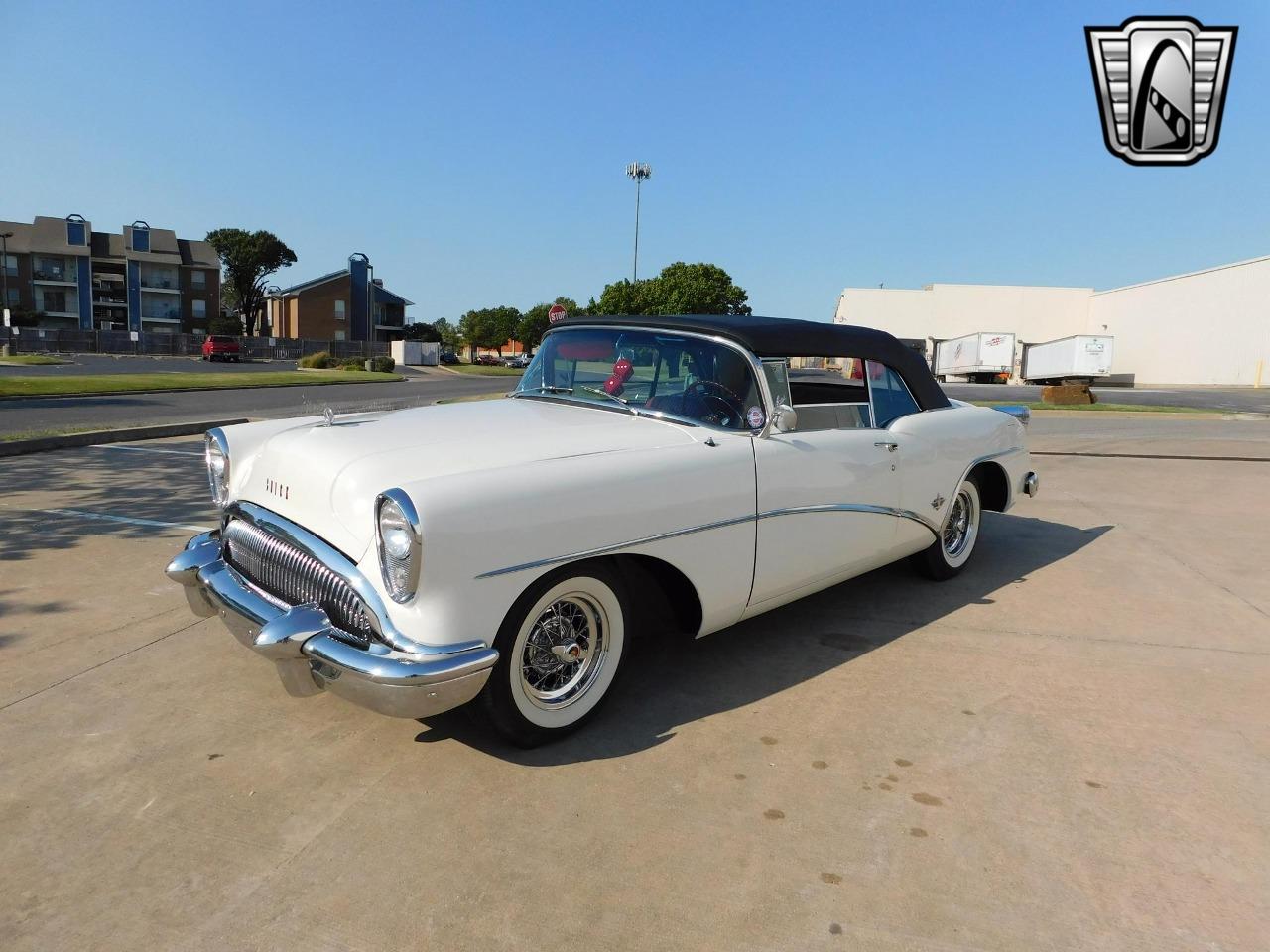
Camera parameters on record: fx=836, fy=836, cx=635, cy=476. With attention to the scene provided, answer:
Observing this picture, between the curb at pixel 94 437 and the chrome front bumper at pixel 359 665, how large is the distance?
609 centimetres

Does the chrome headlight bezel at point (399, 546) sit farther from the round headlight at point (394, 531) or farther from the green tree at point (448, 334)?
the green tree at point (448, 334)

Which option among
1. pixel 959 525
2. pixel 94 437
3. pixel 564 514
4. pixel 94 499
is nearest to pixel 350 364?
pixel 94 437

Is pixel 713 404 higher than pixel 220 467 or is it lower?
higher

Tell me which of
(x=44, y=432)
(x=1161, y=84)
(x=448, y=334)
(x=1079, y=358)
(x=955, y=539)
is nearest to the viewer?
(x=955, y=539)

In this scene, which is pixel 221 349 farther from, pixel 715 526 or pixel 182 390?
pixel 715 526

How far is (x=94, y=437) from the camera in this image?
397 inches

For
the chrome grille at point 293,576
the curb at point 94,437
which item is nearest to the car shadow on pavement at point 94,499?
the curb at point 94,437

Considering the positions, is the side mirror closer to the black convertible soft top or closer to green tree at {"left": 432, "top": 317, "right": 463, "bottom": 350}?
the black convertible soft top

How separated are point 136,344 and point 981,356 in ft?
163

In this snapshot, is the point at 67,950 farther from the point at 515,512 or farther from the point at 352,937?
the point at 515,512

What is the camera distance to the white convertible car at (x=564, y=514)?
2547 mm

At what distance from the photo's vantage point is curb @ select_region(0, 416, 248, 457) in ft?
29.5

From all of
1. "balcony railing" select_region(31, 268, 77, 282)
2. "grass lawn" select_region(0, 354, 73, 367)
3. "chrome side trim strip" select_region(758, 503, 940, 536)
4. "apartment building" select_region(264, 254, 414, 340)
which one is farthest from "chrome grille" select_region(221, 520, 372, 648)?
"balcony railing" select_region(31, 268, 77, 282)

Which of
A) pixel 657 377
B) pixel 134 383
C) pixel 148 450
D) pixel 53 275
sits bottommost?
pixel 148 450
